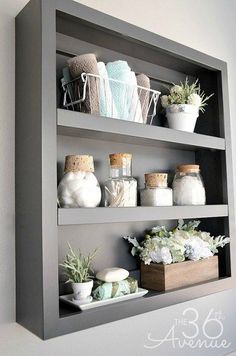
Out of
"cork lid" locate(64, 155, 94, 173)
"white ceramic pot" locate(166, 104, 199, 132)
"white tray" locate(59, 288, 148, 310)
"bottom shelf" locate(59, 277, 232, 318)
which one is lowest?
"bottom shelf" locate(59, 277, 232, 318)

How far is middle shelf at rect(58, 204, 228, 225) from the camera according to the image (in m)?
0.80

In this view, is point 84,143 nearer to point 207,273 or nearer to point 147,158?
point 147,158

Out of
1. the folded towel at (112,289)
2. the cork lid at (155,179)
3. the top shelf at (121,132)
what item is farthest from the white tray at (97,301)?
the top shelf at (121,132)

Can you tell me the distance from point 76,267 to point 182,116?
0.59 meters

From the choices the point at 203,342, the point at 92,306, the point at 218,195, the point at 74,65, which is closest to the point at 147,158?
the point at 218,195

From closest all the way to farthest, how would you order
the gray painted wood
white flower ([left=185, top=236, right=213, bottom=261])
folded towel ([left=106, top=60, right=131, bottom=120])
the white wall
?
the gray painted wood < the white wall < folded towel ([left=106, top=60, right=131, bottom=120]) < white flower ([left=185, top=236, right=213, bottom=261])

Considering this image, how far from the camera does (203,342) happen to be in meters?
1.33

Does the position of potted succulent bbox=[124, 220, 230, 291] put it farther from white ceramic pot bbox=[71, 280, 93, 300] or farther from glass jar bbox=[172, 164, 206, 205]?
white ceramic pot bbox=[71, 280, 93, 300]

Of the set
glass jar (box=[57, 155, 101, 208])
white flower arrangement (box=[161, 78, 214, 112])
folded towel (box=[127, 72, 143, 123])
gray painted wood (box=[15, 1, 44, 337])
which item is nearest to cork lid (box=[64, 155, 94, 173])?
glass jar (box=[57, 155, 101, 208])

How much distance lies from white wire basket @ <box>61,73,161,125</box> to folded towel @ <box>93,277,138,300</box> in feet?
1.53

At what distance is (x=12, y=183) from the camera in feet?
2.93

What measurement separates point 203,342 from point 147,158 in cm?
78

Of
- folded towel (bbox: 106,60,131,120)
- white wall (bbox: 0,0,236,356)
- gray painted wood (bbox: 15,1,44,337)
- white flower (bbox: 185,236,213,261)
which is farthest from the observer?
white flower (bbox: 185,236,213,261)

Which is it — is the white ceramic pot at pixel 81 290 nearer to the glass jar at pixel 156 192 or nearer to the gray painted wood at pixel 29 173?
the gray painted wood at pixel 29 173
